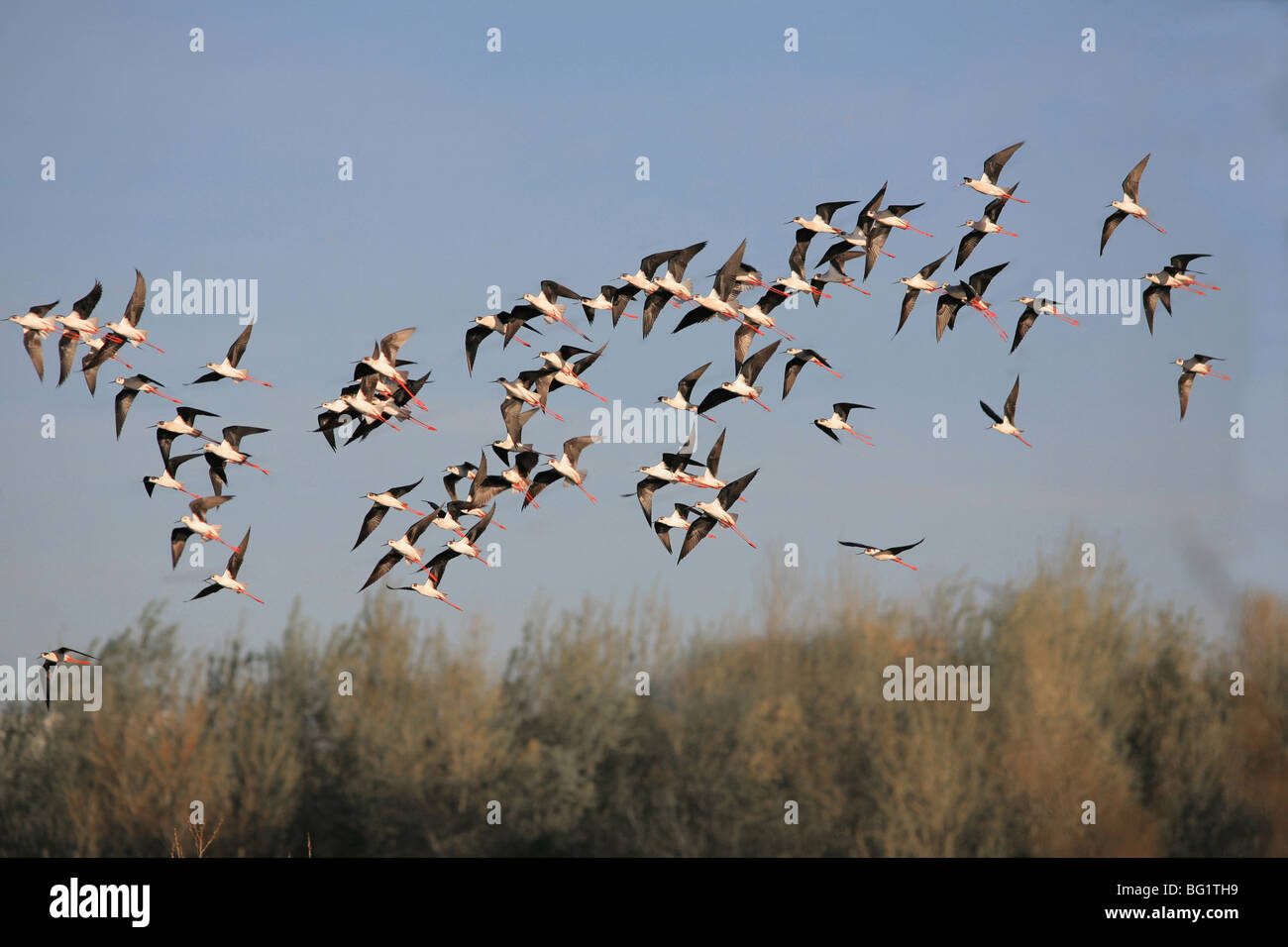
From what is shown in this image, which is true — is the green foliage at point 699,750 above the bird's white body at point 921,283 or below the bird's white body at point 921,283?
below

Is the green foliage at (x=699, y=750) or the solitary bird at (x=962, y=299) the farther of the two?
the green foliage at (x=699, y=750)

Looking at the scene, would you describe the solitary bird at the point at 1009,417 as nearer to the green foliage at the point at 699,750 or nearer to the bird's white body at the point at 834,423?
the bird's white body at the point at 834,423

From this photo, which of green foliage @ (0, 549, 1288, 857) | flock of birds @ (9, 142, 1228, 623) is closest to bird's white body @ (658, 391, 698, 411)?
flock of birds @ (9, 142, 1228, 623)

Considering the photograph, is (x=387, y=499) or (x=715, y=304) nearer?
(x=715, y=304)

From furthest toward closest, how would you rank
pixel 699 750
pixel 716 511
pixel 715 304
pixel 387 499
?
pixel 699 750
pixel 387 499
pixel 716 511
pixel 715 304

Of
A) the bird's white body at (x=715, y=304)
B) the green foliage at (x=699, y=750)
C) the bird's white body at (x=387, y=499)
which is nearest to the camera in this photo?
the bird's white body at (x=715, y=304)

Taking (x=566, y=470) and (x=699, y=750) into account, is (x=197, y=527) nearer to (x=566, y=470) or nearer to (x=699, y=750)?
(x=566, y=470)

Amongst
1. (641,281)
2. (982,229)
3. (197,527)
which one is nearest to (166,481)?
(197,527)

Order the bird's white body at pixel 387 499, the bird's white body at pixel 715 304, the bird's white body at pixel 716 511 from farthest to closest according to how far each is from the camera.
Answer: the bird's white body at pixel 387 499 < the bird's white body at pixel 716 511 < the bird's white body at pixel 715 304

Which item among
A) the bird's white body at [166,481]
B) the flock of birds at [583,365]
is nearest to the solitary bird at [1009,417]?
the flock of birds at [583,365]
